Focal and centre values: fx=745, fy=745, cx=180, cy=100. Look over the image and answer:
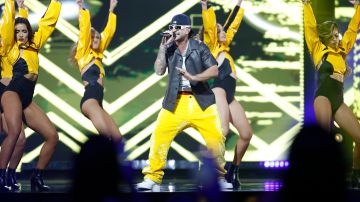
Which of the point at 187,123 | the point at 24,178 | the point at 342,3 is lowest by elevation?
the point at 24,178

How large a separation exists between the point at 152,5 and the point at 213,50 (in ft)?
5.89

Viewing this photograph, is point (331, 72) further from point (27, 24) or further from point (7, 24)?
point (7, 24)

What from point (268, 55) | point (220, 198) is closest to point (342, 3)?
point (268, 55)

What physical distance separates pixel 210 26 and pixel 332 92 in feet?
4.59

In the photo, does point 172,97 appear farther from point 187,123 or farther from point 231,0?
point 231,0

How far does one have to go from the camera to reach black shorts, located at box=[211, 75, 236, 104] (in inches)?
314

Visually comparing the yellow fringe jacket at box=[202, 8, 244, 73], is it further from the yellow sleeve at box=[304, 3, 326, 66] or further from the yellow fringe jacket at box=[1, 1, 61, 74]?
the yellow fringe jacket at box=[1, 1, 61, 74]

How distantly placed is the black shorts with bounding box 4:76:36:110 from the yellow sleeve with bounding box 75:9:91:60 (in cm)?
79

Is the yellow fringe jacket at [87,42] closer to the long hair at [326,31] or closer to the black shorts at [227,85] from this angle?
the black shorts at [227,85]

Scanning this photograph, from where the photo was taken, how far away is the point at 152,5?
9.46 m

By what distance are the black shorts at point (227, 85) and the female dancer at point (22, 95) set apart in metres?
1.89

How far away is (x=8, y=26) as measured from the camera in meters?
6.92

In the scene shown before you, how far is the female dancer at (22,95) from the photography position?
701cm

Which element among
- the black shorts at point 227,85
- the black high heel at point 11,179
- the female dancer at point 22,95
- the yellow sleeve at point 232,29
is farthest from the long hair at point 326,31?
the black high heel at point 11,179
